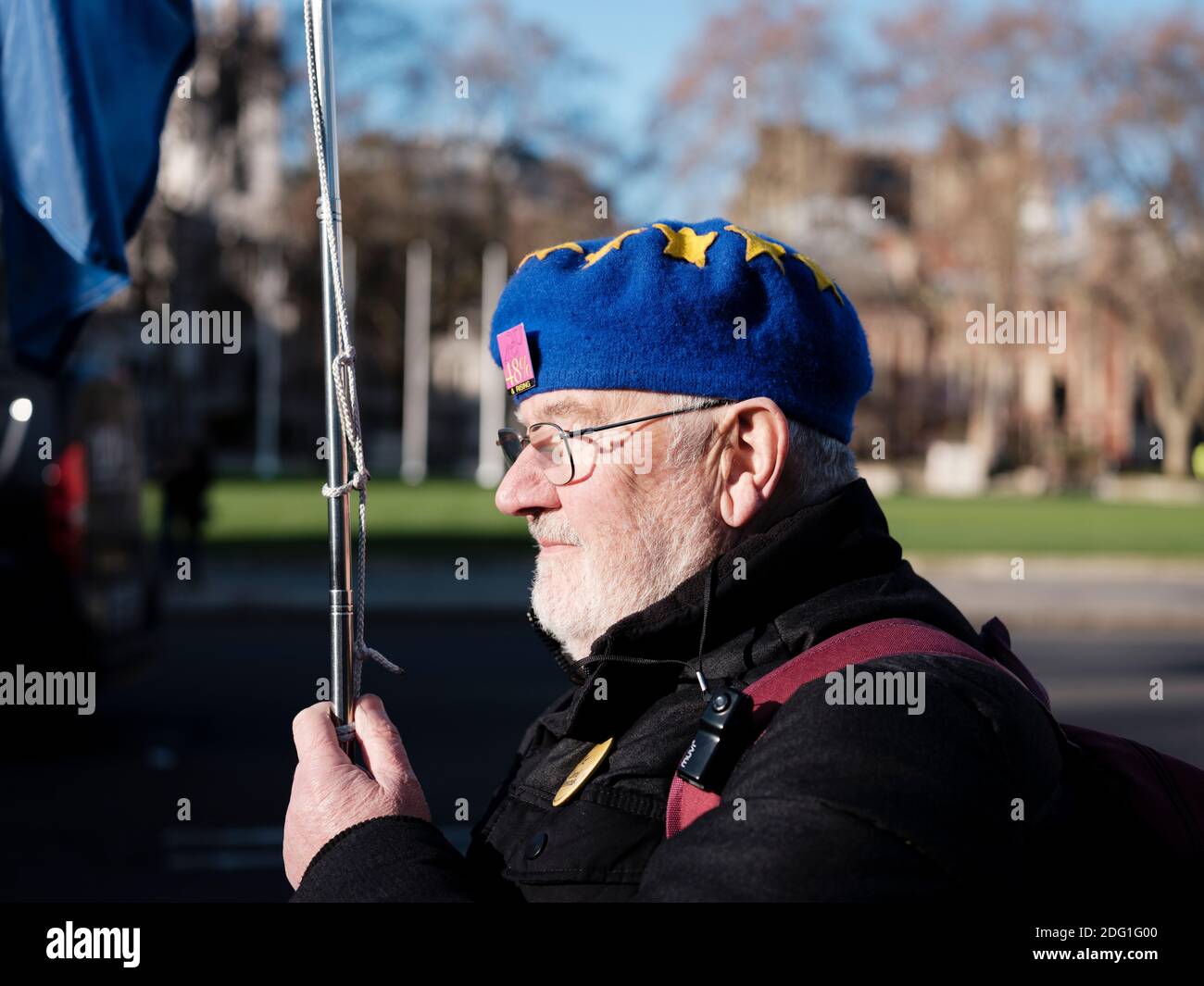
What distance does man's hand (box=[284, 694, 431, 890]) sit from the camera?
1.62 metres

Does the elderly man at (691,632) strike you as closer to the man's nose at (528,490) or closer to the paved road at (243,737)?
the man's nose at (528,490)

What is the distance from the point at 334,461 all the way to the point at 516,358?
270mm

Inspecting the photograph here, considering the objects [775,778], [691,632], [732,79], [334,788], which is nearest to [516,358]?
[691,632]

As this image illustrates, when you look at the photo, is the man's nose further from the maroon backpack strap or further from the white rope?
the maroon backpack strap

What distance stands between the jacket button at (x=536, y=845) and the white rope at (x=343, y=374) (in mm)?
252

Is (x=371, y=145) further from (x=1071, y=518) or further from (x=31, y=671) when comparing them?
(x=31, y=671)

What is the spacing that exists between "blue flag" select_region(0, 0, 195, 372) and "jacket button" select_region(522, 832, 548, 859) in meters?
1.38

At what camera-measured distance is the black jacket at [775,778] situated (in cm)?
129

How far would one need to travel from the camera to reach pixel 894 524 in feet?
93.3

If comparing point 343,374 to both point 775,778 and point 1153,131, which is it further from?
point 1153,131
